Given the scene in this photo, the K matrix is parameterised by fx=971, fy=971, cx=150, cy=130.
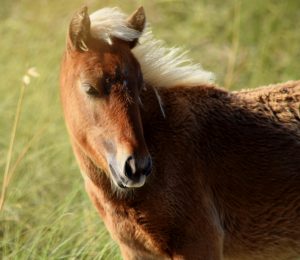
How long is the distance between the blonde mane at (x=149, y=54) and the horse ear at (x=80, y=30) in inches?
2.2

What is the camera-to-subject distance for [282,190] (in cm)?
590

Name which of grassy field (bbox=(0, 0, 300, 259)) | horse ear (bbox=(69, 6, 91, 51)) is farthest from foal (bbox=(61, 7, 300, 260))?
grassy field (bbox=(0, 0, 300, 259))

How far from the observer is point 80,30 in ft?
17.9

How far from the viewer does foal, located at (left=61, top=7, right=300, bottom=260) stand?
5.36 m

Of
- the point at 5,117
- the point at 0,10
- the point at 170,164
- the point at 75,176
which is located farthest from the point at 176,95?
the point at 0,10

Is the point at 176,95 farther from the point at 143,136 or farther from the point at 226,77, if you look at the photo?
the point at 226,77

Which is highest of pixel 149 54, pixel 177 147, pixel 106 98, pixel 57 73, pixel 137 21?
pixel 137 21

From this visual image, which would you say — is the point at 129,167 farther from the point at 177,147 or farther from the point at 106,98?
the point at 177,147

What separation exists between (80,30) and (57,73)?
4201 mm

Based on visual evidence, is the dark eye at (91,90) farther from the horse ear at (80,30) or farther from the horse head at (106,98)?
the horse ear at (80,30)

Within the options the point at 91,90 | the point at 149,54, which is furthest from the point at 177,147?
the point at 91,90

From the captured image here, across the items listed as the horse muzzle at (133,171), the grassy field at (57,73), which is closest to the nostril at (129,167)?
the horse muzzle at (133,171)

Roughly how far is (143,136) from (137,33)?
67cm

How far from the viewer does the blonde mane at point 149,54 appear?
550 centimetres
